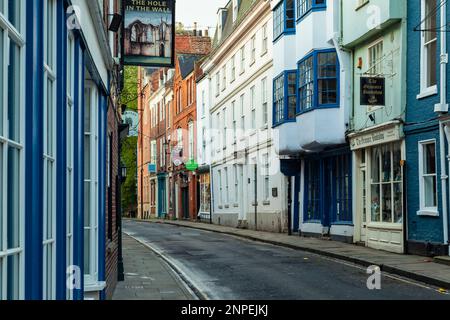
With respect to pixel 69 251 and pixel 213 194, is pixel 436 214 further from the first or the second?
pixel 213 194

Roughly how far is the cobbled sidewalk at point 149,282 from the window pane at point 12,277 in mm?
7500

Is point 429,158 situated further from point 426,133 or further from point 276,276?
point 276,276

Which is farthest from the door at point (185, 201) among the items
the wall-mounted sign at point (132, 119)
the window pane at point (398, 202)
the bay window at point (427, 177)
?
the bay window at point (427, 177)

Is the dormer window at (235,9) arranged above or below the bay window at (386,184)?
above

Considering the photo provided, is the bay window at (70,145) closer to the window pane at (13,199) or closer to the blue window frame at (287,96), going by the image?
the window pane at (13,199)

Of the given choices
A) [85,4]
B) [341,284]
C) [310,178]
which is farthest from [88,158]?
[310,178]

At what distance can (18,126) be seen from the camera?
3.94 metres

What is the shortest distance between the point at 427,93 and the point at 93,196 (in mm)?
11201

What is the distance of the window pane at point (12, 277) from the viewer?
3828 mm

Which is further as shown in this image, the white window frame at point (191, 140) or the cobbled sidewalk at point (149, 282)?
the white window frame at point (191, 140)

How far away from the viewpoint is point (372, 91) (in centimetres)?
1942

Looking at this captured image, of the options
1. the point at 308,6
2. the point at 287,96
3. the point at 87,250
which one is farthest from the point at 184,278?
the point at 287,96

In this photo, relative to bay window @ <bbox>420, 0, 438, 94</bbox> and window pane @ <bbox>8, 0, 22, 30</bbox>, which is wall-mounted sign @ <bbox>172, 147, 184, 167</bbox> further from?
window pane @ <bbox>8, 0, 22, 30</bbox>
